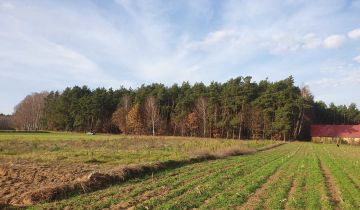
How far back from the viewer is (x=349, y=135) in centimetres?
8812

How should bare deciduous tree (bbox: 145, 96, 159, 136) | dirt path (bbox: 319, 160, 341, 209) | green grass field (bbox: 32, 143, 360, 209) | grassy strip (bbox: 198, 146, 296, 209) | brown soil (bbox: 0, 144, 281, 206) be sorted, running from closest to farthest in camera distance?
1. green grass field (bbox: 32, 143, 360, 209)
2. grassy strip (bbox: 198, 146, 296, 209)
3. brown soil (bbox: 0, 144, 281, 206)
4. dirt path (bbox: 319, 160, 341, 209)
5. bare deciduous tree (bbox: 145, 96, 159, 136)

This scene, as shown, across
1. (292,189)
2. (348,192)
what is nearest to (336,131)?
(348,192)

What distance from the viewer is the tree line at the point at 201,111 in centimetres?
8519

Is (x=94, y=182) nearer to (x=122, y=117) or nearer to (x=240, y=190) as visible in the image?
(x=240, y=190)

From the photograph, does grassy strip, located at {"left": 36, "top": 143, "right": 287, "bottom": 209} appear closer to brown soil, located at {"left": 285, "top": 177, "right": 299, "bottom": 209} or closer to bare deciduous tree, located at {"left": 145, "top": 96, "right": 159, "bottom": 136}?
brown soil, located at {"left": 285, "top": 177, "right": 299, "bottom": 209}

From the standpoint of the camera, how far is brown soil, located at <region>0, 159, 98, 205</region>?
1395 centimetres

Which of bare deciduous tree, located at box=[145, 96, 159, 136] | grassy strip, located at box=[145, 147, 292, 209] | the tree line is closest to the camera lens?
grassy strip, located at box=[145, 147, 292, 209]

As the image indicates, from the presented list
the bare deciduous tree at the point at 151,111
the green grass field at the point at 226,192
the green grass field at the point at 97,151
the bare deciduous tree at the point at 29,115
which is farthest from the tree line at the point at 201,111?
the green grass field at the point at 226,192

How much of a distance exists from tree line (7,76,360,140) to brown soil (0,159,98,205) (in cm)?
6799

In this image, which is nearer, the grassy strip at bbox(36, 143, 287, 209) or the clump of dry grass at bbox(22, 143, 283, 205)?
the grassy strip at bbox(36, 143, 287, 209)

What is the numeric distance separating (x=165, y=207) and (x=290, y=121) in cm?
7517

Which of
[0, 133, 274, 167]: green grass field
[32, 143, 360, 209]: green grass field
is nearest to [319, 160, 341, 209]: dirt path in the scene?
[32, 143, 360, 209]: green grass field

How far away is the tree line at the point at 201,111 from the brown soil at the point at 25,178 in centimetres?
6799

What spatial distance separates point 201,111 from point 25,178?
74.9 meters
